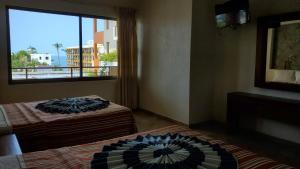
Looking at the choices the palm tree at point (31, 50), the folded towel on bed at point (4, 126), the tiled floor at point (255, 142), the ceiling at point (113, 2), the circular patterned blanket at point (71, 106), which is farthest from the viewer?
the ceiling at point (113, 2)

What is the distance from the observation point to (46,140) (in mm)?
2172

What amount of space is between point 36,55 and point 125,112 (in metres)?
2.71

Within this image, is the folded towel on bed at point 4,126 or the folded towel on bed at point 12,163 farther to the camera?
the folded towel on bed at point 4,126

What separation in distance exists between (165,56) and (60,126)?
2.59m

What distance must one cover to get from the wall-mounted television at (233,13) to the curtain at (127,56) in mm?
1999

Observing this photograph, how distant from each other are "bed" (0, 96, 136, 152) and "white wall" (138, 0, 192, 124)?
159cm

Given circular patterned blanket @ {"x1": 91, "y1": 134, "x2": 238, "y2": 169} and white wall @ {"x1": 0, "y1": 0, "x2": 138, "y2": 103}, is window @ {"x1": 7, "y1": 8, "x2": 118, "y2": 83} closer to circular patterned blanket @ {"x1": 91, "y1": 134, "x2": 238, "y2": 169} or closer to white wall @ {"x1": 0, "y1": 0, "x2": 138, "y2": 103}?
white wall @ {"x1": 0, "y1": 0, "x2": 138, "y2": 103}

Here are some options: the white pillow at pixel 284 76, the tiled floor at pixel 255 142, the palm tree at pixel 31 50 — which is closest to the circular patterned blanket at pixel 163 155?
the tiled floor at pixel 255 142

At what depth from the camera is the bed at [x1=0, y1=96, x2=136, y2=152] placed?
2.09 m

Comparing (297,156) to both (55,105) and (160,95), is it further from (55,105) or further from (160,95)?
(55,105)

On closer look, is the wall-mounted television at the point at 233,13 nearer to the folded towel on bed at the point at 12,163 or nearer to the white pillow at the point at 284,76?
the white pillow at the point at 284,76

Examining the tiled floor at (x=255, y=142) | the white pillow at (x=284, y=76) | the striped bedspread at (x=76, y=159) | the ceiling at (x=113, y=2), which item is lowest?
the tiled floor at (x=255, y=142)

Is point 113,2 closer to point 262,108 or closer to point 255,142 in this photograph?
point 262,108

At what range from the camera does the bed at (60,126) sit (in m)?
2.09
